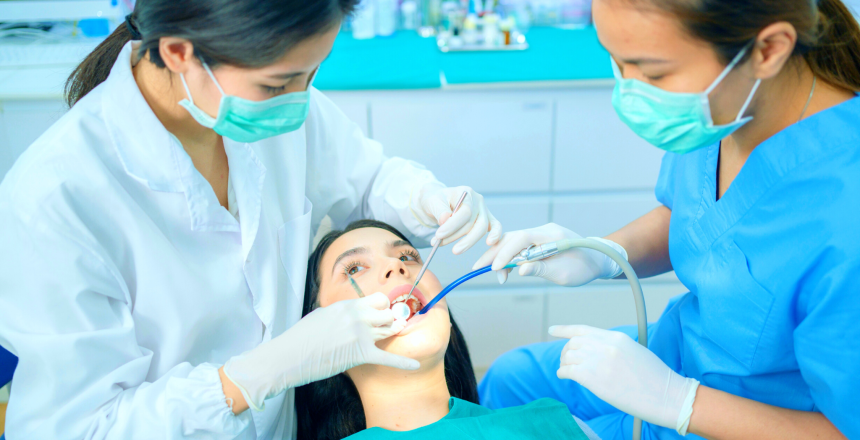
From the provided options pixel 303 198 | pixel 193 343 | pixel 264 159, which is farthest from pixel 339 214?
pixel 193 343

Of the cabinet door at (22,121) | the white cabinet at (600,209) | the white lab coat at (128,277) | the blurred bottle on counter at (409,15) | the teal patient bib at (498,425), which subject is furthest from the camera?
the blurred bottle on counter at (409,15)

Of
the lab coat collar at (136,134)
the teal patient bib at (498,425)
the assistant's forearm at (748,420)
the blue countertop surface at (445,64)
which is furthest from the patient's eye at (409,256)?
the blue countertop surface at (445,64)

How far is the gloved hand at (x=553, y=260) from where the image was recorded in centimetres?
132

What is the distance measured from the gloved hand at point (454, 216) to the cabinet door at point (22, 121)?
1472 millimetres

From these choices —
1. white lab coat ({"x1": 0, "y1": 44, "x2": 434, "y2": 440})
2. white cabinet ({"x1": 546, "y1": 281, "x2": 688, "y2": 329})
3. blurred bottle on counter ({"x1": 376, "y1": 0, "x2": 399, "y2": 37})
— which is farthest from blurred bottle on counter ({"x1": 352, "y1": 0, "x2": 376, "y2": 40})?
white lab coat ({"x1": 0, "y1": 44, "x2": 434, "y2": 440})

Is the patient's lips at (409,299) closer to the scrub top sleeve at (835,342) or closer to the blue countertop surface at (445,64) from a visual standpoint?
the scrub top sleeve at (835,342)

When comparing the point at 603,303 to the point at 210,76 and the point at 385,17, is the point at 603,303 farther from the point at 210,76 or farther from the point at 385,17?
the point at 210,76

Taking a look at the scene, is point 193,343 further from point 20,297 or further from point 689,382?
point 689,382

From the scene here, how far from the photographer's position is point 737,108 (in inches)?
39.3

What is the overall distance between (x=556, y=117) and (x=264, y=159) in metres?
1.30

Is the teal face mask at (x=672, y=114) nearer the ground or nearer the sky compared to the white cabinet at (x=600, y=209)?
nearer the sky

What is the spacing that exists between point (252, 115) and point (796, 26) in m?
0.88

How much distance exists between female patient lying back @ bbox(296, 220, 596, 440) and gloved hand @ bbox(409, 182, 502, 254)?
0.31 ft

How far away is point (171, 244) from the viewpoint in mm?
1143
